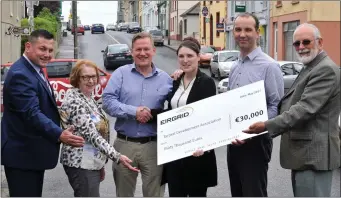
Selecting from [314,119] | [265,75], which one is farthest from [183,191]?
[314,119]

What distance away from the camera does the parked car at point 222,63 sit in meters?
25.5

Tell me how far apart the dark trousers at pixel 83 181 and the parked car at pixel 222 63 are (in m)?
21.4

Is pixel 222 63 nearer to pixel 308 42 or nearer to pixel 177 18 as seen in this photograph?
pixel 177 18

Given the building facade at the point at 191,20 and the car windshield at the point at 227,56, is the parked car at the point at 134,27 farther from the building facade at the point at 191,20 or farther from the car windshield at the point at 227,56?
the building facade at the point at 191,20

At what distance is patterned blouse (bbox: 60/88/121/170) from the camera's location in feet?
13.3

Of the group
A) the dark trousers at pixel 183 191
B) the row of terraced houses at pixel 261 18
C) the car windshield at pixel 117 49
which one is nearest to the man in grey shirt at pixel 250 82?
the dark trousers at pixel 183 191

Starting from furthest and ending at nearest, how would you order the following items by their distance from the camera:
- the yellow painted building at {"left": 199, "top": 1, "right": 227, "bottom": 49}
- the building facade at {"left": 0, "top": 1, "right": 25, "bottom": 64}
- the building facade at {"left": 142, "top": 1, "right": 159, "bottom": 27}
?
the yellow painted building at {"left": 199, "top": 1, "right": 227, "bottom": 49}
the building facade at {"left": 0, "top": 1, "right": 25, "bottom": 64}
the building facade at {"left": 142, "top": 1, "right": 159, "bottom": 27}

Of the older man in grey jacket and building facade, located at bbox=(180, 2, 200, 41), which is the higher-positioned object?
building facade, located at bbox=(180, 2, 200, 41)

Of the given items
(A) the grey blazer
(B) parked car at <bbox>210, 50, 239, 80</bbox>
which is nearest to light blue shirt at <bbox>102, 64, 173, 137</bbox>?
(A) the grey blazer

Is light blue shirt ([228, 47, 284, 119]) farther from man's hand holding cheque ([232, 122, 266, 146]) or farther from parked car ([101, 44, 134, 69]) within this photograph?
parked car ([101, 44, 134, 69])

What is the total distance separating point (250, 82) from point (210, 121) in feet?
1.78

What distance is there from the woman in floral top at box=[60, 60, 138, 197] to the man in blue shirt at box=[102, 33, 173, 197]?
298 mm

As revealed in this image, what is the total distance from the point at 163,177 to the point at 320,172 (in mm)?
1412

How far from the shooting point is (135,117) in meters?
4.36
